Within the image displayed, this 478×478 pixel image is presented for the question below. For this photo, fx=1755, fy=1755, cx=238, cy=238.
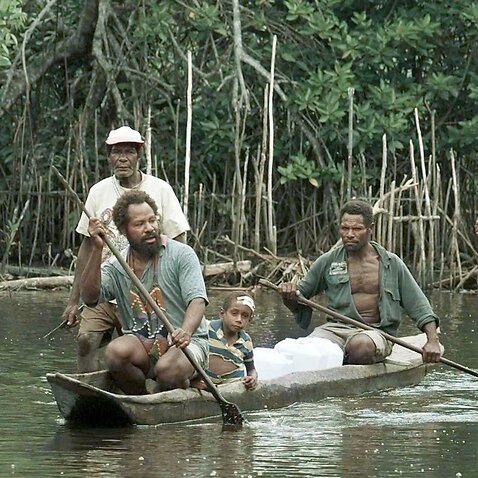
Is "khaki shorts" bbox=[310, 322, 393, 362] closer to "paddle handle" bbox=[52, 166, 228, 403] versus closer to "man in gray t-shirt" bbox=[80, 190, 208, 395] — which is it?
"man in gray t-shirt" bbox=[80, 190, 208, 395]

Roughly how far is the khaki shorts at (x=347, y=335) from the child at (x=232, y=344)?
1.40 meters

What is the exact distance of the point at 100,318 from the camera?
990 cm

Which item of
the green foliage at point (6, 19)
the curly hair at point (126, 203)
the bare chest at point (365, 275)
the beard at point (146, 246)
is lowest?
the bare chest at point (365, 275)

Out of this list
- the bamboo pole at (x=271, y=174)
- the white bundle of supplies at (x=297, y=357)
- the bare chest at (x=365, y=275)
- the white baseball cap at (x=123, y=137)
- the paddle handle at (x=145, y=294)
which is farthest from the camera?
the bamboo pole at (x=271, y=174)

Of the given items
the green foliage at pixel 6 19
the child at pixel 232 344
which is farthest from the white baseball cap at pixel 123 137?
the green foliage at pixel 6 19

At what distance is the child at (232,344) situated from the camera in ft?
32.6

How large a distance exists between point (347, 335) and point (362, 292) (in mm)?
297

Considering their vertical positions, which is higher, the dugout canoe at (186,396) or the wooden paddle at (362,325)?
the wooden paddle at (362,325)

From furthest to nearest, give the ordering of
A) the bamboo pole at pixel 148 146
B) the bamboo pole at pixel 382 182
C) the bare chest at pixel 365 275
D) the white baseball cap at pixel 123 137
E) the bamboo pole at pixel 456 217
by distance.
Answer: the bamboo pole at pixel 456 217 → the bamboo pole at pixel 382 182 → the bamboo pole at pixel 148 146 → the bare chest at pixel 365 275 → the white baseball cap at pixel 123 137

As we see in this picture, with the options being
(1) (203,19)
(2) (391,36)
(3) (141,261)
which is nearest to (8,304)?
(1) (203,19)

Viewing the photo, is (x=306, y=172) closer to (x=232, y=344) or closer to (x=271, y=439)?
(x=232, y=344)

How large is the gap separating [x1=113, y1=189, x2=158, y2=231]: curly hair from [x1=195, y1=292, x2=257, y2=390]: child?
912mm

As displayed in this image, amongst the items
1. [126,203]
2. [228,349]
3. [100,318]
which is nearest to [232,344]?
[228,349]

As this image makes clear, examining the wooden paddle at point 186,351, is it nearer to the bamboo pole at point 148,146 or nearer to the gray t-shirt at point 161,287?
the gray t-shirt at point 161,287
